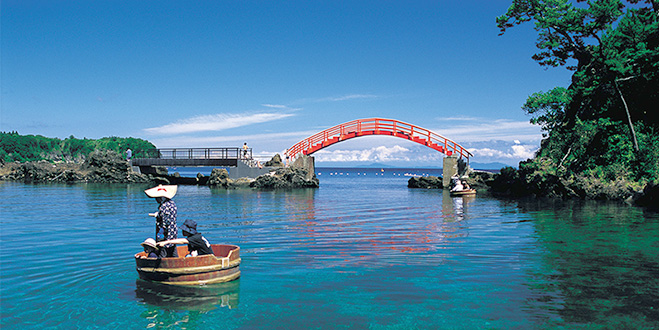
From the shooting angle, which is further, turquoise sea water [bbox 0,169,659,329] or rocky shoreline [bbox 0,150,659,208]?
rocky shoreline [bbox 0,150,659,208]

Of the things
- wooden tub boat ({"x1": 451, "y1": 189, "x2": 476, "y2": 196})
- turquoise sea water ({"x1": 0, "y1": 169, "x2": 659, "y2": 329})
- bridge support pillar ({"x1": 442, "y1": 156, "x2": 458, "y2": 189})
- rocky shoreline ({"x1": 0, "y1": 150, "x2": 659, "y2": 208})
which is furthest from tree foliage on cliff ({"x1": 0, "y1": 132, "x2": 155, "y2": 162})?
→ turquoise sea water ({"x1": 0, "y1": 169, "x2": 659, "y2": 329})

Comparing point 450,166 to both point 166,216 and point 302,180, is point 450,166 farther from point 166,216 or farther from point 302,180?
point 166,216

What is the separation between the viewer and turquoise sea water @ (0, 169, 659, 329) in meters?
7.52

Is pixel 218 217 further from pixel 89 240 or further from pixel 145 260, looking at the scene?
pixel 145 260

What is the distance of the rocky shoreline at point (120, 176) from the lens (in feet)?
158

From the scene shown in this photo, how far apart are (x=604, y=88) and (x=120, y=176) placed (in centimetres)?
5001

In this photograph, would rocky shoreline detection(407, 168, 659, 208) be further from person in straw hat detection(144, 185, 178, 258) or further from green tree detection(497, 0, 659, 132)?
person in straw hat detection(144, 185, 178, 258)

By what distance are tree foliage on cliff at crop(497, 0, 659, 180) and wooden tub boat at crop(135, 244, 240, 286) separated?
1193 inches

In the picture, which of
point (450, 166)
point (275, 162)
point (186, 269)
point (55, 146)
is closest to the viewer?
point (186, 269)

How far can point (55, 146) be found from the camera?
11150 cm

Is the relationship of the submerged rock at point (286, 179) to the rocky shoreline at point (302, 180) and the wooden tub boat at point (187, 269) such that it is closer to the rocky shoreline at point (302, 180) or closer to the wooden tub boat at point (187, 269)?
the rocky shoreline at point (302, 180)

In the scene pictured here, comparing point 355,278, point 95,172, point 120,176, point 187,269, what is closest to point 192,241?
point 187,269

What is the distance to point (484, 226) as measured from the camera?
60.4 feet

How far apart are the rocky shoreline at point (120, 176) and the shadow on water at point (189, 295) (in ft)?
124
